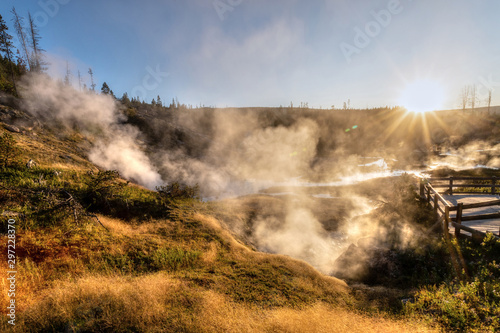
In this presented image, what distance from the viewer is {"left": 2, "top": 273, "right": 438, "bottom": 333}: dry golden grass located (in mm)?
3516

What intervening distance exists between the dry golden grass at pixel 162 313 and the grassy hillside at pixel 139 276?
0.07 feet

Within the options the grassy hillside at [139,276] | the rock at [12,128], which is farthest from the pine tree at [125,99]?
the grassy hillside at [139,276]

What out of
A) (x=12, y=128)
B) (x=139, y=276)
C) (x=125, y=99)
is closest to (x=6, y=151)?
(x=12, y=128)

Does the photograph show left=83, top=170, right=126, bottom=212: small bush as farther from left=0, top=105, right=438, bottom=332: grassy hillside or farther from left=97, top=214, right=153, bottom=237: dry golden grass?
left=97, top=214, right=153, bottom=237: dry golden grass

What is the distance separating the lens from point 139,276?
5.47 meters

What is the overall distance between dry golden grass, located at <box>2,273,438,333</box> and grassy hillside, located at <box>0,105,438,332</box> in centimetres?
2

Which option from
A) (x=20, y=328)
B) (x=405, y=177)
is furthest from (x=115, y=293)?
(x=405, y=177)

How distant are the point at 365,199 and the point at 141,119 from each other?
33129 mm

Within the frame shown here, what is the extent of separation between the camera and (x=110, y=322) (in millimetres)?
3523

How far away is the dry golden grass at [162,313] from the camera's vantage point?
352 centimetres

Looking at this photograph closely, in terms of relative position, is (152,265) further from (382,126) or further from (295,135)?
(382,126)

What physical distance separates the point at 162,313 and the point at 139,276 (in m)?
1.98

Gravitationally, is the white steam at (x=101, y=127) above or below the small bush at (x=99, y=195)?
above

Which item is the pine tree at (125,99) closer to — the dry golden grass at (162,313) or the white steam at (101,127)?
the white steam at (101,127)
